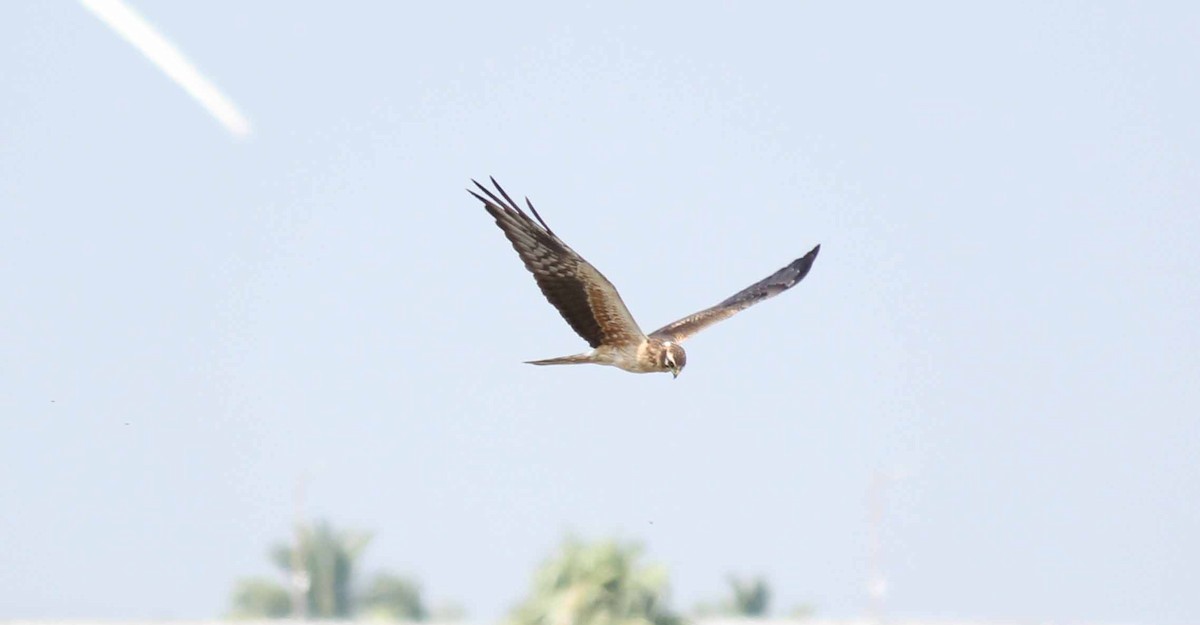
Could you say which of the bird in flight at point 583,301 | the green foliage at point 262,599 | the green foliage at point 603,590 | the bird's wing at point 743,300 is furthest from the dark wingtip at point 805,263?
the green foliage at point 262,599

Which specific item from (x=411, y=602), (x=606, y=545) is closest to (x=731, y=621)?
(x=411, y=602)

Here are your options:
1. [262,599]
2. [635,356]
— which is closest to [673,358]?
[635,356]

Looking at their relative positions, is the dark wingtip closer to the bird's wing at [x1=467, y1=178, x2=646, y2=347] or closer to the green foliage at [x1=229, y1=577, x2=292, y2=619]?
the bird's wing at [x1=467, y1=178, x2=646, y2=347]

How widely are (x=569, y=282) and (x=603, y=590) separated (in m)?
24.0

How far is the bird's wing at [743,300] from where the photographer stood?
26594 mm

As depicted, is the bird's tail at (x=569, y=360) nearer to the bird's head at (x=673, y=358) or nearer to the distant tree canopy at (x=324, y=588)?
the bird's head at (x=673, y=358)

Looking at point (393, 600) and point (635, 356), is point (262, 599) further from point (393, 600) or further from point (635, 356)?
point (635, 356)

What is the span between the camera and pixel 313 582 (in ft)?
257

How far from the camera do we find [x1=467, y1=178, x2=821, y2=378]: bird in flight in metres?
24.3

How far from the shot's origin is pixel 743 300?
28.1 meters

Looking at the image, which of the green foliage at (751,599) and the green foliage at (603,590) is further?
the green foliage at (751,599)

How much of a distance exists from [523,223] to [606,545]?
81.3 feet

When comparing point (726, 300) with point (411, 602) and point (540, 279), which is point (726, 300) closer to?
point (540, 279)

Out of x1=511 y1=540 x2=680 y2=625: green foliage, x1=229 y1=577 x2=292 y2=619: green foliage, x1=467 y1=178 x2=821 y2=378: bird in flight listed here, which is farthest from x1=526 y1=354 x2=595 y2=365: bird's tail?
x1=229 y1=577 x2=292 y2=619: green foliage
